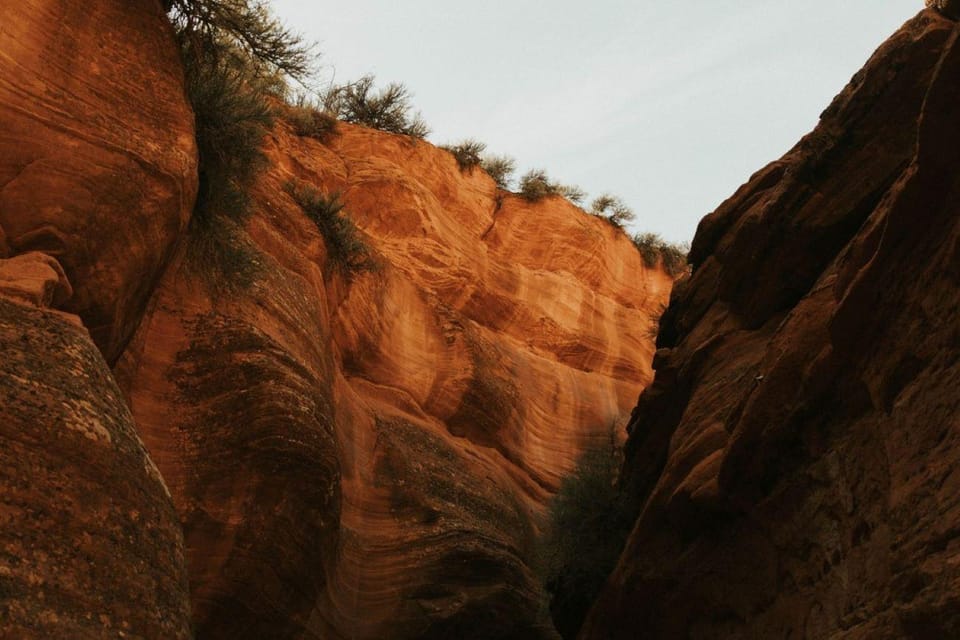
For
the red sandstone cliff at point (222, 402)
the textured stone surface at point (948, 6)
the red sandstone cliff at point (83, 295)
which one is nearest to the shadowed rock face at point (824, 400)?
the textured stone surface at point (948, 6)

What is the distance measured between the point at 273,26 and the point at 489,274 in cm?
1031

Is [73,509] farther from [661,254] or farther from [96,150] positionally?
[661,254]

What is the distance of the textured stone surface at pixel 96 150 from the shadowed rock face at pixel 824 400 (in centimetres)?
589

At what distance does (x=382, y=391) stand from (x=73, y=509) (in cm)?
1094

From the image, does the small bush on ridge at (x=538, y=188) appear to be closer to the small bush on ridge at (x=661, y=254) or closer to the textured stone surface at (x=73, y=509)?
the small bush on ridge at (x=661, y=254)

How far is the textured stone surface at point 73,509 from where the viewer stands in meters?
5.57

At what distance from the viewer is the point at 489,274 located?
22.9 m

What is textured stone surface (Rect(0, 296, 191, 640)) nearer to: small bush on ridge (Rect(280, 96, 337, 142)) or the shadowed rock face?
the shadowed rock face

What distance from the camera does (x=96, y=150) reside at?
379 inches

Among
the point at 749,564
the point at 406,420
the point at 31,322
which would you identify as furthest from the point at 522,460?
the point at 31,322

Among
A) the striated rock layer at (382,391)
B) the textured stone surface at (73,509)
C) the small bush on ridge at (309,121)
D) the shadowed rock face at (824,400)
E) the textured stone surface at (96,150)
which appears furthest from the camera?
A: the small bush on ridge at (309,121)

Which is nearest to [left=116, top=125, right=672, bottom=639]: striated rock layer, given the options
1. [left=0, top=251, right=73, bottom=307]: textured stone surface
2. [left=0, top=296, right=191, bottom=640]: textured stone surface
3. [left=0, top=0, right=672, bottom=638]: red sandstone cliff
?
[left=0, top=0, right=672, bottom=638]: red sandstone cliff

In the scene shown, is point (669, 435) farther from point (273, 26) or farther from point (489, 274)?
Result: point (489, 274)

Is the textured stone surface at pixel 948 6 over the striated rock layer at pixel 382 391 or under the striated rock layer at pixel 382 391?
over
